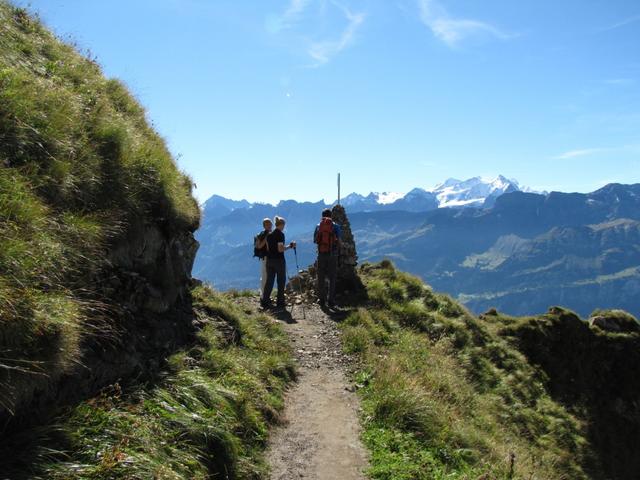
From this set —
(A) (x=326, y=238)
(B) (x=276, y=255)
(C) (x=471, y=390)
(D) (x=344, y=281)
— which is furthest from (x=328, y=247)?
(C) (x=471, y=390)

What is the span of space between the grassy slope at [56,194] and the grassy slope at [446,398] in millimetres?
6484

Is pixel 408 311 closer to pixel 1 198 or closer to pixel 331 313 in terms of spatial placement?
pixel 331 313

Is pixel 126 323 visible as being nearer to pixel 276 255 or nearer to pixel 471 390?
pixel 276 255

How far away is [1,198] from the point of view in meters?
6.11

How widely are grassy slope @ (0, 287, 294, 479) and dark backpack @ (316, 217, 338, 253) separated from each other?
8.66 metres

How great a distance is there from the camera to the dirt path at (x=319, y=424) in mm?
9000

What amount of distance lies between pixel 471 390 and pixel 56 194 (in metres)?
14.8

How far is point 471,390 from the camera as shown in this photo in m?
16.9

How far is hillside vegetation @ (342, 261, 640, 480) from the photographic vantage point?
1059 cm

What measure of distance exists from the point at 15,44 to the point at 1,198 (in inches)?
289

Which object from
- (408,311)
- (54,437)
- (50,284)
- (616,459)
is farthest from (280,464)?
(616,459)

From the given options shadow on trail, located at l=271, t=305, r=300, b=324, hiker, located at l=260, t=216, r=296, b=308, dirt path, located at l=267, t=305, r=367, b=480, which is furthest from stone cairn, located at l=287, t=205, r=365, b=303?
dirt path, located at l=267, t=305, r=367, b=480

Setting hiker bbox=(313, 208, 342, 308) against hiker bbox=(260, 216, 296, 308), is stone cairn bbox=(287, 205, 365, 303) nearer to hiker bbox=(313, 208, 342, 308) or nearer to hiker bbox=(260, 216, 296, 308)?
hiker bbox=(313, 208, 342, 308)

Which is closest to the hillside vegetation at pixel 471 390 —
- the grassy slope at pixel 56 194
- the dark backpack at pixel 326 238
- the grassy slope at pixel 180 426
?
the grassy slope at pixel 180 426
